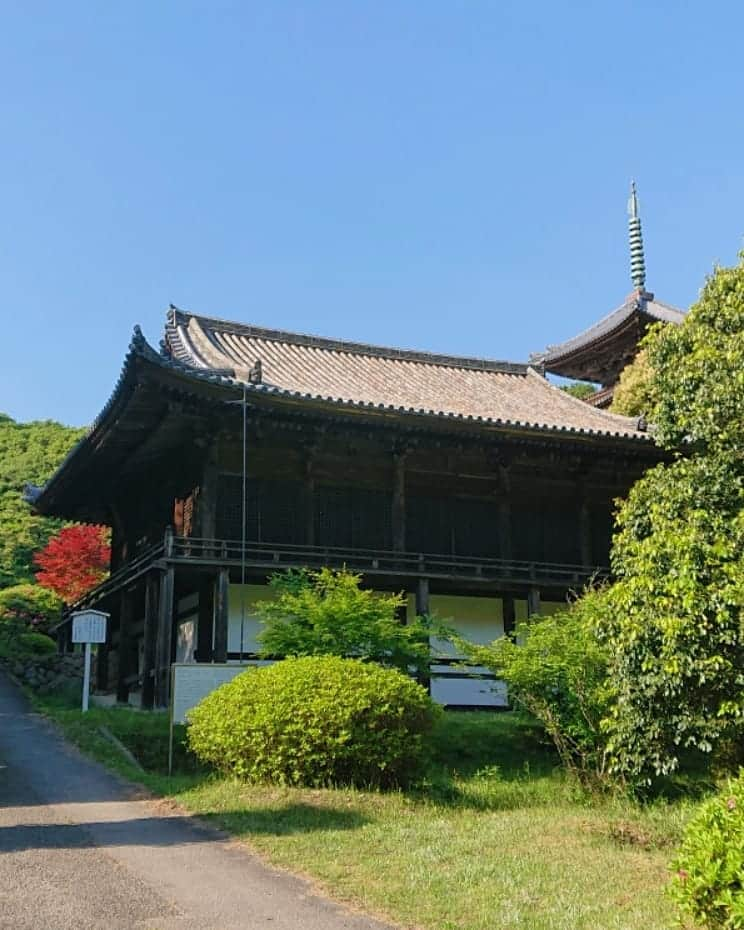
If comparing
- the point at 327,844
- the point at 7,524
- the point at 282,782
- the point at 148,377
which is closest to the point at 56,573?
the point at 7,524

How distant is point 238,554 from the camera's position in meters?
20.4

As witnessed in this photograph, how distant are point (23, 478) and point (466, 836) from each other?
149 ft

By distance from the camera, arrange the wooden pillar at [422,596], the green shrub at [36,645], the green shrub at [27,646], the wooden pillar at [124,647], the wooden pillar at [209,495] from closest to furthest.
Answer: the wooden pillar at [209,495], the wooden pillar at [422,596], the wooden pillar at [124,647], the green shrub at [27,646], the green shrub at [36,645]

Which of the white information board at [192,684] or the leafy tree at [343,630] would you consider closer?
the leafy tree at [343,630]

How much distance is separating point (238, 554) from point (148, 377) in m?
4.02

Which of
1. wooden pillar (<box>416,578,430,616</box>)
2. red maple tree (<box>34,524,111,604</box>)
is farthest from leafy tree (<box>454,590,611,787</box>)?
red maple tree (<box>34,524,111,604</box>)

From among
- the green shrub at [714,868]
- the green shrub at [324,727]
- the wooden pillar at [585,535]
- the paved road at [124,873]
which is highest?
the wooden pillar at [585,535]

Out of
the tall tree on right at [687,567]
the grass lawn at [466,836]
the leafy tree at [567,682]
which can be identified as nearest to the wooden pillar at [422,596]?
the grass lawn at [466,836]

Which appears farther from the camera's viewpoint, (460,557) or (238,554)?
(460,557)

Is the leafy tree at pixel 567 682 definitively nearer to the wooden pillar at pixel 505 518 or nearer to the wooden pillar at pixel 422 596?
the wooden pillar at pixel 422 596

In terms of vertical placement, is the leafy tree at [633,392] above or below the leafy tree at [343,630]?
above

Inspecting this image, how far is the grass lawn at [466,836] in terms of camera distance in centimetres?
828

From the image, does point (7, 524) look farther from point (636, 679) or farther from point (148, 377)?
point (636, 679)

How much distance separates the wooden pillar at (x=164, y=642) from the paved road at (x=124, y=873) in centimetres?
543
